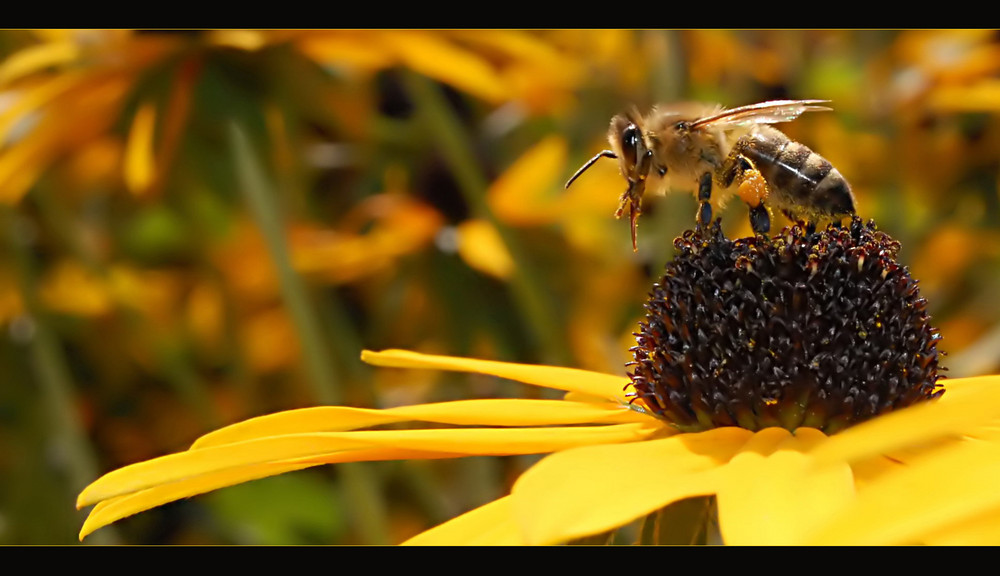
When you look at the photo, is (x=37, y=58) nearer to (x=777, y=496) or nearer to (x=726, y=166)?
(x=726, y=166)

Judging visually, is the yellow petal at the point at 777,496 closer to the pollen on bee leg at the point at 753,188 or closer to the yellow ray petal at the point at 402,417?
the yellow ray petal at the point at 402,417

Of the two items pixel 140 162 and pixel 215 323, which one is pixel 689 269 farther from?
pixel 215 323

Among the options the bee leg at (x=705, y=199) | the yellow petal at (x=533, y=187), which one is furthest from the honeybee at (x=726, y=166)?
the yellow petal at (x=533, y=187)

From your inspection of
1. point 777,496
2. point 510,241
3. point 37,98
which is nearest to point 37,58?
point 37,98

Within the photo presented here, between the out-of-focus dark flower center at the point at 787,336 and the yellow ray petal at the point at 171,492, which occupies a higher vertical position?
the out-of-focus dark flower center at the point at 787,336

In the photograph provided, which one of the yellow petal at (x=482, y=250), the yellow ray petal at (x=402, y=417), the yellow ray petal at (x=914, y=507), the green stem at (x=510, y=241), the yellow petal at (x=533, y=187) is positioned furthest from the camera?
the yellow petal at (x=533, y=187)

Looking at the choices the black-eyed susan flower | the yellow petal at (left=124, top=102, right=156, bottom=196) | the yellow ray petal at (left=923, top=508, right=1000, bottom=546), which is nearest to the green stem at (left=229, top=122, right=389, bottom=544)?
the yellow petal at (left=124, top=102, right=156, bottom=196)
